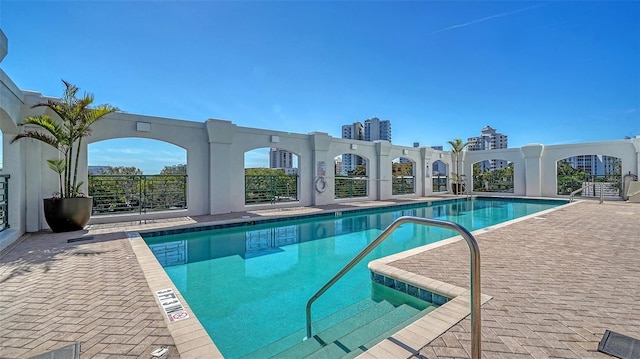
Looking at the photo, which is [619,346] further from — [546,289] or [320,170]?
[320,170]

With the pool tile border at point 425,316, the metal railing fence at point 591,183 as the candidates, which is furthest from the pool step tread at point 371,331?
the metal railing fence at point 591,183

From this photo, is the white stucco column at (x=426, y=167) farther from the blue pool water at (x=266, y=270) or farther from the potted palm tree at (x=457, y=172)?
the blue pool water at (x=266, y=270)

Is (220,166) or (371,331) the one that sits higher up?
(220,166)

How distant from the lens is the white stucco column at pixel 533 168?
15.5 metres

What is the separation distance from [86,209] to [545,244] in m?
9.79

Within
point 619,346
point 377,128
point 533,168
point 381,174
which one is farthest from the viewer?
point 377,128

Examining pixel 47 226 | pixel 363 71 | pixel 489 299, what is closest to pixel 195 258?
pixel 47 226

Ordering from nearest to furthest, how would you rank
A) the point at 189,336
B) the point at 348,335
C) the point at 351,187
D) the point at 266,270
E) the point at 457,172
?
the point at 189,336
the point at 348,335
the point at 266,270
the point at 351,187
the point at 457,172

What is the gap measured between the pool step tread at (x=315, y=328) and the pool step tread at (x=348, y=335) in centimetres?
18

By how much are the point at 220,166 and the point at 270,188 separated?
8.38ft

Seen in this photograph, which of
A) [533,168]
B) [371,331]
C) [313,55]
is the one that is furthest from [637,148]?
[371,331]

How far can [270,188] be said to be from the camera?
11234 mm

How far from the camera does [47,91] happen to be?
22.5 ft

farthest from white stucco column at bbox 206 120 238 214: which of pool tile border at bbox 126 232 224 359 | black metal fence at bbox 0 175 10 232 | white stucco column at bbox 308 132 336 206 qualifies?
pool tile border at bbox 126 232 224 359
